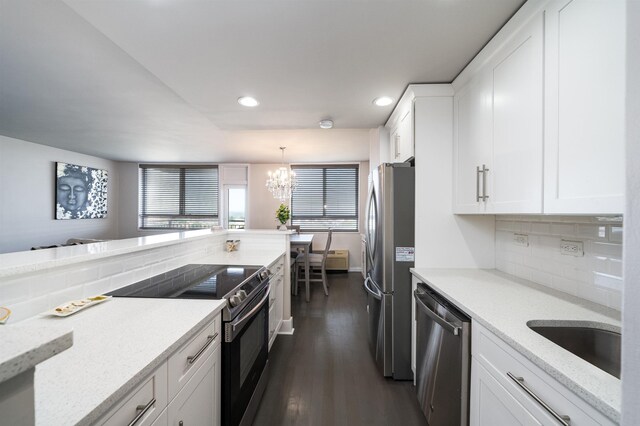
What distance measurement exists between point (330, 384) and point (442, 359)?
3.19 feet

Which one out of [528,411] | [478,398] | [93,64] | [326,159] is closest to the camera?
[528,411]

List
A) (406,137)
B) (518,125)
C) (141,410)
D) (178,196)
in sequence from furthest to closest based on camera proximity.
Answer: (178,196)
(406,137)
(518,125)
(141,410)

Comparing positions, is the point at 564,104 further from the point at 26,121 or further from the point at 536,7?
the point at 26,121

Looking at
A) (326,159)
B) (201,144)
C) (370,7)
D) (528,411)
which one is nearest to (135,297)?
(528,411)

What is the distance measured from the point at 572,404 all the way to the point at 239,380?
53.0 inches

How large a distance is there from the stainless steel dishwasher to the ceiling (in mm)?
1544

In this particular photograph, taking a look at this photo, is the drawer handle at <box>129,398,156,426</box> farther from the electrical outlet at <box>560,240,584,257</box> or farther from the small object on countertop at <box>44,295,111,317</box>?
the electrical outlet at <box>560,240,584,257</box>

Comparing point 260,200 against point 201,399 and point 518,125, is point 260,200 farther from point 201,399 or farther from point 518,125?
point 518,125

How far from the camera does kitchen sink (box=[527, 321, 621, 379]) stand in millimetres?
962

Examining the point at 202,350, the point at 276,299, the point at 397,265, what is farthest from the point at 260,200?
the point at 202,350

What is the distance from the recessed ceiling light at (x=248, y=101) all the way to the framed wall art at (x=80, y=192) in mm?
4749

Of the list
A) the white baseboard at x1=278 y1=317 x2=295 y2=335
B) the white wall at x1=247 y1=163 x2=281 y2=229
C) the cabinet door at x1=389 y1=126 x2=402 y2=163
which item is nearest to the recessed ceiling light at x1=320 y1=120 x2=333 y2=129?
the cabinet door at x1=389 y1=126 x2=402 y2=163

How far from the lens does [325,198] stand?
19.3 feet

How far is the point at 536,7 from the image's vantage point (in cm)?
113
